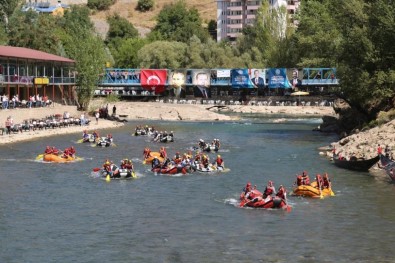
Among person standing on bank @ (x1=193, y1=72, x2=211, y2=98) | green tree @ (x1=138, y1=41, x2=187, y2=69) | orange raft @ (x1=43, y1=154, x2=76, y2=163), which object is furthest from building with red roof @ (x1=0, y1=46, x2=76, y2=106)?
green tree @ (x1=138, y1=41, x2=187, y2=69)

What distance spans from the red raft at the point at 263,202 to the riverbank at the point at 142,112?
133 feet

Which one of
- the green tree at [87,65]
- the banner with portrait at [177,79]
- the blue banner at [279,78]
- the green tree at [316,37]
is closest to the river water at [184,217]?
the green tree at [316,37]

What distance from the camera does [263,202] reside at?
48781 mm

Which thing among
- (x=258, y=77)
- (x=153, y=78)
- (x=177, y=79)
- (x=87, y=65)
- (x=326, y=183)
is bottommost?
(x=326, y=183)

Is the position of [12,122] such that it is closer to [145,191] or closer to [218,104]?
[145,191]

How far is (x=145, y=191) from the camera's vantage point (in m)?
54.7

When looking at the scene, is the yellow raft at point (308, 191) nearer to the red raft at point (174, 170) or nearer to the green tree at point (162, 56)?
the red raft at point (174, 170)

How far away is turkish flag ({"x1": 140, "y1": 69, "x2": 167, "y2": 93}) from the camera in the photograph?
156 metres

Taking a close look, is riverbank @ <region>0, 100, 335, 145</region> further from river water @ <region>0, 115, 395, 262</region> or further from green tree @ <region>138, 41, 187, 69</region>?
green tree @ <region>138, 41, 187, 69</region>

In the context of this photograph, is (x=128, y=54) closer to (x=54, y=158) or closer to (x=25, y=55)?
(x=25, y=55)

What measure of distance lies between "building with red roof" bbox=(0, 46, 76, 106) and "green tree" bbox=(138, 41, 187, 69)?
41833 millimetres

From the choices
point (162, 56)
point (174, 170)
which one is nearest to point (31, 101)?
point (174, 170)

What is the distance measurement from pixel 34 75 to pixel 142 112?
2014 centimetres

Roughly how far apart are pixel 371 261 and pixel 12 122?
6191 centimetres
